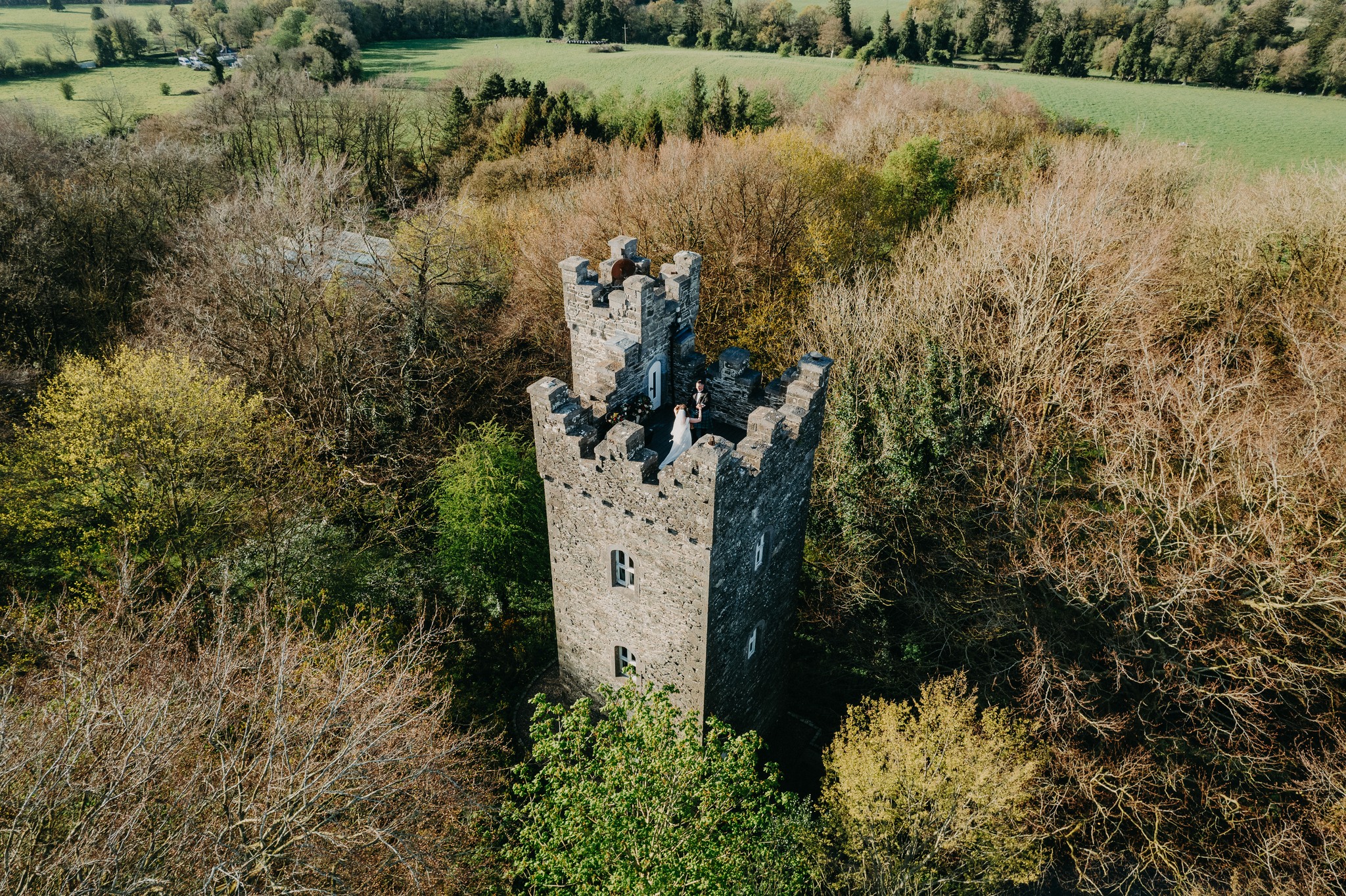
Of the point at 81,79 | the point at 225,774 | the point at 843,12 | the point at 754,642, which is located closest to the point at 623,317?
the point at 754,642

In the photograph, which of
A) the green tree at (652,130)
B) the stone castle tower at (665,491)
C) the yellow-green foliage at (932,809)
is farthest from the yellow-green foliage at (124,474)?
the green tree at (652,130)

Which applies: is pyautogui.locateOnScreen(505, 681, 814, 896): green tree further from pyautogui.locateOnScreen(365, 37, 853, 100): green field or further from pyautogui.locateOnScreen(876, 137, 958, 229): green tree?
pyautogui.locateOnScreen(365, 37, 853, 100): green field

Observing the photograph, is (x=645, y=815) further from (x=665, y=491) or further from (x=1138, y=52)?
(x=1138, y=52)

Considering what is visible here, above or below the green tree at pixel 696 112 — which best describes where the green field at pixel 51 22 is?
above

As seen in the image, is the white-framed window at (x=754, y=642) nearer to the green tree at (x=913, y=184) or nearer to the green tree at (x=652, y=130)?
the green tree at (x=913, y=184)

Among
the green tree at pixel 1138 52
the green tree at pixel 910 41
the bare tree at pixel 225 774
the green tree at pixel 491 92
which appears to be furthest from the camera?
the green tree at pixel 910 41

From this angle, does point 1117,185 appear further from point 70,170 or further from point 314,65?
point 314,65

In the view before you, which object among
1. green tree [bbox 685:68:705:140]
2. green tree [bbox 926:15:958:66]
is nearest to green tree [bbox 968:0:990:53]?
green tree [bbox 926:15:958:66]
